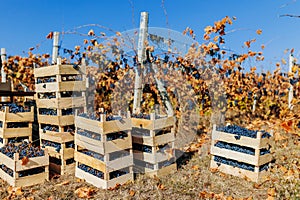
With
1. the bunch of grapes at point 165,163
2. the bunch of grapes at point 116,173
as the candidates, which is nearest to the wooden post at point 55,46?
the bunch of grapes at point 116,173

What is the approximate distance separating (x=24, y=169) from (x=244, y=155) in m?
2.91

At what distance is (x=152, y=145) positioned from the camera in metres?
3.94

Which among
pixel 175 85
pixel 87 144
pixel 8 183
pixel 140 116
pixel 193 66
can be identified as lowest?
pixel 8 183

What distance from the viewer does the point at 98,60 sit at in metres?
5.99

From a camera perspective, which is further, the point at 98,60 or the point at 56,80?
the point at 98,60

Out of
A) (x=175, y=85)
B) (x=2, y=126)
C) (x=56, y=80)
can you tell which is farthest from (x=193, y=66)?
(x=2, y=126)

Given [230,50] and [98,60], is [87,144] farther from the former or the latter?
[230,50]

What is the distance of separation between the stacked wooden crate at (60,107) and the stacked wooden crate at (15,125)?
1.07 ft

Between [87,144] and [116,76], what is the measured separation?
240cm

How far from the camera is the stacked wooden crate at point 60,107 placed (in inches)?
163

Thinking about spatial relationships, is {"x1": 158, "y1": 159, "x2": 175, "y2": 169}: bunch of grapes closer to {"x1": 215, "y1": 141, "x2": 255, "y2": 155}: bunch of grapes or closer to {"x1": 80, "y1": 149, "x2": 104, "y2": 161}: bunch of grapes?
{"x1": 215, "y1": 141, "x2": 255, "y2": 155}: bunch of grapes

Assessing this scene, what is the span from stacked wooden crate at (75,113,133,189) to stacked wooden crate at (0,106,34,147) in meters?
1.17

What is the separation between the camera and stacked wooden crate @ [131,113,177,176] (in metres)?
3.95

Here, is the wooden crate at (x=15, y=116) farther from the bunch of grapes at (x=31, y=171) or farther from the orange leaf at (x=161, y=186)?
the orange leaf at (x=161, y=186)
